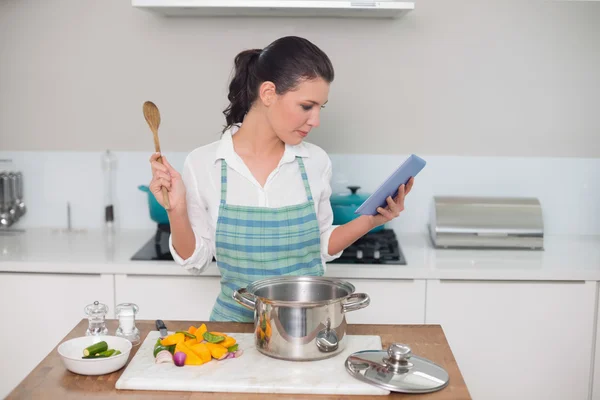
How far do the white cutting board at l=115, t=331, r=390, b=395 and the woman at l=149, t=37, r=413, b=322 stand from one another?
1.63ft

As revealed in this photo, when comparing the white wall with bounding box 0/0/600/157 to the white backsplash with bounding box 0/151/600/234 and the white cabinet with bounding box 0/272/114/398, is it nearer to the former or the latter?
the white backsplash with bounding box 0/151/600/234

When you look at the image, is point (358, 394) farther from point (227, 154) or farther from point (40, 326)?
point (40, 326)

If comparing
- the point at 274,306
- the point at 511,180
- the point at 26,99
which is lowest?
the point at 274,306

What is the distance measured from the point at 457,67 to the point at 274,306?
1.92 metres

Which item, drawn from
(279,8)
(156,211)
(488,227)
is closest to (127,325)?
(156,211)

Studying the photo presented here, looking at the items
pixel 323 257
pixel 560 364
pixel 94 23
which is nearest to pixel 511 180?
pixel 560 364

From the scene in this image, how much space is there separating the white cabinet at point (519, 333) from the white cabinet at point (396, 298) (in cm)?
4

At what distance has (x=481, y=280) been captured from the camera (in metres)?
2.63

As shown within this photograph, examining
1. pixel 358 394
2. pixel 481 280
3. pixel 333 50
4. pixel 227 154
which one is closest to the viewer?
pixel 358 394

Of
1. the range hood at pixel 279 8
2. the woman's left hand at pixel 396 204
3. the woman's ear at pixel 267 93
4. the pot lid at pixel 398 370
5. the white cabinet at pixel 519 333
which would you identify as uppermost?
the range hood at pixel 279 8

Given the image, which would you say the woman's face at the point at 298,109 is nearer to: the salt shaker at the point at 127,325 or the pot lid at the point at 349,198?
the salt shaker at the point at 127,325

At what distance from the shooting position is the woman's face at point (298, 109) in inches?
76.9

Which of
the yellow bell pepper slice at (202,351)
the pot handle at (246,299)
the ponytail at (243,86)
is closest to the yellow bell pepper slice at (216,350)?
the yellow bell pepper slice at (202,351)

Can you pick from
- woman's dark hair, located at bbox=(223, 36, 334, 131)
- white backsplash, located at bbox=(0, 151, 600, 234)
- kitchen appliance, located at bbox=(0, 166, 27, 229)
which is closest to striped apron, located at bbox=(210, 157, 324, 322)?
woman's dark hair, located at bbox=(223, 36, 334, 131)
